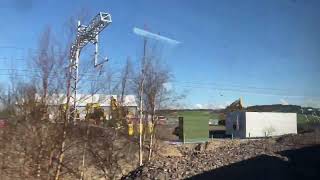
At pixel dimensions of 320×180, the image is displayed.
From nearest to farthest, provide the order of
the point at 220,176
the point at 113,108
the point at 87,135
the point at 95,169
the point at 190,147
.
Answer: the point at 220,176 < the point at 87,135 < the point at 95,169 < the point at 113,108 < the point at 190,147

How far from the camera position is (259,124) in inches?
2394

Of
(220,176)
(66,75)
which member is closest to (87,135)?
(66,75)

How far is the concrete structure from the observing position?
5966 cm

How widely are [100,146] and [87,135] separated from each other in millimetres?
4036

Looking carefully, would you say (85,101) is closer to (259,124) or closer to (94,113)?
(94,113)

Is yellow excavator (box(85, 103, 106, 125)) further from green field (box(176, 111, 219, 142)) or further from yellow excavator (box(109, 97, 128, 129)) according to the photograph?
green field (box(176, 111, 219, 142))

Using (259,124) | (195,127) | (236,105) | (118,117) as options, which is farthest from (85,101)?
(236,105)

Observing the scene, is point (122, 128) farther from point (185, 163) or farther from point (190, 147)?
point (185, 163)

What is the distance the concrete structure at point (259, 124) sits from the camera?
5966cm

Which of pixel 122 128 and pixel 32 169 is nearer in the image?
pixel 32 169

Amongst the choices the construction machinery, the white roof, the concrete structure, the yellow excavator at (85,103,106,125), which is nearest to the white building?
the white roof

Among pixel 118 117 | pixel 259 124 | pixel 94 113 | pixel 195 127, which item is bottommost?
pixel 195 127

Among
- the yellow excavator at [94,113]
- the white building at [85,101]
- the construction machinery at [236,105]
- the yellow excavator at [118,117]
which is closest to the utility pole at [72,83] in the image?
the white building at [85,101]

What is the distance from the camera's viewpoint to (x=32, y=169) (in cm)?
2489
